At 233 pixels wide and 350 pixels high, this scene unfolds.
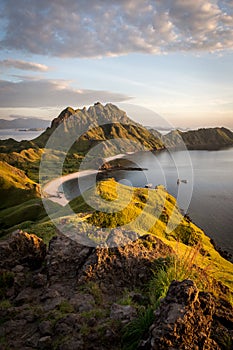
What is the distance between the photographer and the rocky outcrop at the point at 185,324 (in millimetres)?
6457

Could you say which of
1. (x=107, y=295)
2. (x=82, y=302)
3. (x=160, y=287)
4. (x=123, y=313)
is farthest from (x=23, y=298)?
(x=160, y=287)

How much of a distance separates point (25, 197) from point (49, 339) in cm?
8586

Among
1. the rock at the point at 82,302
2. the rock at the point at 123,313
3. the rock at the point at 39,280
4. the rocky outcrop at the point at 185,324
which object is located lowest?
the rock at the point at 39,280

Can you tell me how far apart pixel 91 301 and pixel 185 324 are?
4389mm

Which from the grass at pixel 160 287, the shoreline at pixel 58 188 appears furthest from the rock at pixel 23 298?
the shoreline at pixel 58 188

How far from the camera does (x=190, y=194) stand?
348 feet

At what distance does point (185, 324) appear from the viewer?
6715 millimetres

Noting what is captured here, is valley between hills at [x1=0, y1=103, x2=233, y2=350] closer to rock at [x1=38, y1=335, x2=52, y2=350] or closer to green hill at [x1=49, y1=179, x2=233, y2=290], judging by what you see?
rock at [x1=38, y1=335, x2=52, y2=350]

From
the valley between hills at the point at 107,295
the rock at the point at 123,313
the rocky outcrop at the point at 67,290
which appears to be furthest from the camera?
the rock at the point at 123,313

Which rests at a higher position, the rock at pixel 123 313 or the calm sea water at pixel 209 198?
the rock at pixel 123 313

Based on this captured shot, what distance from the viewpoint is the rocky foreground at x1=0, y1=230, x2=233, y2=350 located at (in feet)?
22.9

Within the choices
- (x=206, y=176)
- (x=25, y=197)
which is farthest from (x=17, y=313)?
(x=206, y=176)

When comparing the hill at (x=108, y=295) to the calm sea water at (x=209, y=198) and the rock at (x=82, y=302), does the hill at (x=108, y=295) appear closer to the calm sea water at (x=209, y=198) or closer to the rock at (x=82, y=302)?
the rock at (x=82, y=302)

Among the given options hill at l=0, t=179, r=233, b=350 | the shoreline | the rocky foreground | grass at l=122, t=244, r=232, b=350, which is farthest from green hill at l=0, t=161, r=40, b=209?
grass at l=122, t=244, r=232, b=350
